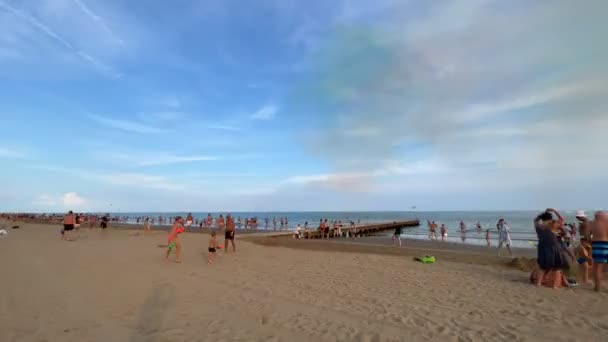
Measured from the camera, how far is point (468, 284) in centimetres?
886

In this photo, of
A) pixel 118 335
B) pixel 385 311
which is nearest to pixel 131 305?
pixel 118 335

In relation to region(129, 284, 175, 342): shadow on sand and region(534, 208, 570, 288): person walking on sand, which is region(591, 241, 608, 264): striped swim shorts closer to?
region(534, 208, 570, 288): person walking on sand

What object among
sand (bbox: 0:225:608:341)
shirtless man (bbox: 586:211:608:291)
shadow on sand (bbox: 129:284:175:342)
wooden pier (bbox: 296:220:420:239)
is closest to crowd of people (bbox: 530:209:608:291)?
shirtless man (bbox: 586:211:608:291)

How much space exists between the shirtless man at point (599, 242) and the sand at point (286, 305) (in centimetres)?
61

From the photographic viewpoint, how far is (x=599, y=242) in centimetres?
748

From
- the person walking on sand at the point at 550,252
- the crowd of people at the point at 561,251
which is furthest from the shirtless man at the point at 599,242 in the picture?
the person walking on sand at the point at 550,252

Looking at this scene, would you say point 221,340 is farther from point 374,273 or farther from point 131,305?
point 374,273

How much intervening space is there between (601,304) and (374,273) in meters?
5.42

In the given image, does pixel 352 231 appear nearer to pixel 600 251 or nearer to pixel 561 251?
pixel 561 251

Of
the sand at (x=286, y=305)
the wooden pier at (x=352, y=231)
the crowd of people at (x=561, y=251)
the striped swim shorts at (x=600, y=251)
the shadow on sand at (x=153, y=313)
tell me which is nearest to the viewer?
the shadow on sand at (x=153, y=313)

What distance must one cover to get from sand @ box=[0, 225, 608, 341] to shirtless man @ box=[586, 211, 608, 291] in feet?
2.00

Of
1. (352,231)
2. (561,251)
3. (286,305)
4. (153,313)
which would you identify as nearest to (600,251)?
(561,251)

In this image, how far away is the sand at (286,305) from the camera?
519 centimetres

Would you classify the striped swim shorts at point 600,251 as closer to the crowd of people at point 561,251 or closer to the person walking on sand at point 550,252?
the crowd of people at point 561,251
